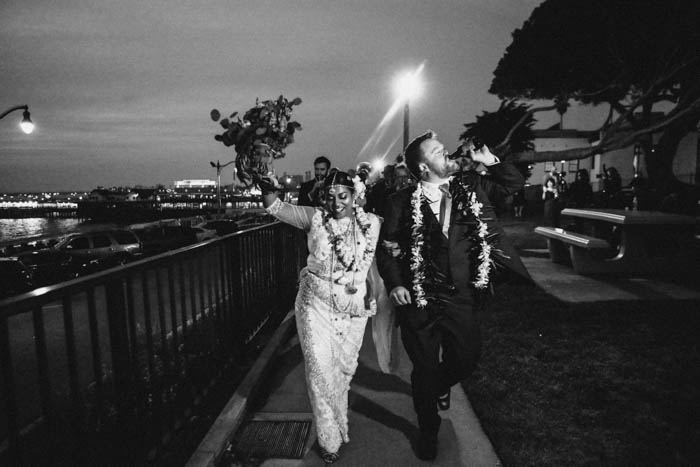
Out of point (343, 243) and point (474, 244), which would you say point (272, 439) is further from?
point (474, 244)

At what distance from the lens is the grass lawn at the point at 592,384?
3.03m

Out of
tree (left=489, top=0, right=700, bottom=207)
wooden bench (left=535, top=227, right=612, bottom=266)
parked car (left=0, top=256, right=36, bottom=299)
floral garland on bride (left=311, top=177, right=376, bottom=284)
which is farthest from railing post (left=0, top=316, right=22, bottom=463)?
parked car (left=0, top=256, right=36, bottom=299)

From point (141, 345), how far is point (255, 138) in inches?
77.2

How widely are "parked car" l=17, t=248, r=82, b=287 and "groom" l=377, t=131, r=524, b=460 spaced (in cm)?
1456

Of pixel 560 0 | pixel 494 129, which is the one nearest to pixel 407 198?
pixel 560 0

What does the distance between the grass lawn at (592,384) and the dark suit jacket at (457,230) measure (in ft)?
3.83

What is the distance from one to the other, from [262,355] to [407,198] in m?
2.36

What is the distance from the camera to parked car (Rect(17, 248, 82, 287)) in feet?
46.9

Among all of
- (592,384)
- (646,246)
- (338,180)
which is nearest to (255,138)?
(338,180)

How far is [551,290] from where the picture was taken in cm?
721

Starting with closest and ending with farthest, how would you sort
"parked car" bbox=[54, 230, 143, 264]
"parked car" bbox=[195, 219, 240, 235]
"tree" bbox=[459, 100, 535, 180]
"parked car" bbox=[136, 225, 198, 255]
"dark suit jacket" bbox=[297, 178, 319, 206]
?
"dark suit jacket" bbox=[297, 178, 319, 206] < "parked car" bbox=[54, 230, 143, 264] < "parked car" bbox=[136, 225, 198, 255] < "parked car" bbox=[195, 219, 240, 235] < "tree" bbox=[459, 100, 535, 180]

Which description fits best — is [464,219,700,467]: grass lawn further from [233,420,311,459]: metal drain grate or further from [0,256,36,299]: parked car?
[0,256,36,299]: parked car

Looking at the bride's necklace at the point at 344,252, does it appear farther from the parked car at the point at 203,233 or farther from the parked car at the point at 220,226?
the parked car at the point at 220,226

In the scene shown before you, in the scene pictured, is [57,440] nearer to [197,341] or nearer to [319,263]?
[197,341]
